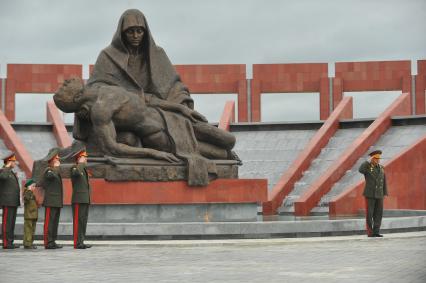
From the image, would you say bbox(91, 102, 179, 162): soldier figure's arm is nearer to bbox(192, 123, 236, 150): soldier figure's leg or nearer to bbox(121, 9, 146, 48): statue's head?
bbox(192, 123, 236, 150): soldier figure's leg

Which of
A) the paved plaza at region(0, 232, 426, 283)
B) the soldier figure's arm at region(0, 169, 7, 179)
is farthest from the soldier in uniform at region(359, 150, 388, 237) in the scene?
the soldier figure's arm at region(0, 169, 7, 179)

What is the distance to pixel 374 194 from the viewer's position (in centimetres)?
1242

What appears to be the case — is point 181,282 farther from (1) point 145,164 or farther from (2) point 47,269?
(1) point 145,164

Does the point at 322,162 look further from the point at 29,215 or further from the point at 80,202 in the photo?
the point at 29,215

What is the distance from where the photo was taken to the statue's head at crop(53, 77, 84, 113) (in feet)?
41.6

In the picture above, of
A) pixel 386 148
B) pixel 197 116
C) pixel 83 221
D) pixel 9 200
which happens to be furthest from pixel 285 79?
pixel 83 221

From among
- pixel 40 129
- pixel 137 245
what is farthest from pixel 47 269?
pixel 40 129

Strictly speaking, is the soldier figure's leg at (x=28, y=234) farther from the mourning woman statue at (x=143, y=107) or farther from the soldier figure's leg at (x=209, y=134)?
the soldier figure's leg at (x=209, y=134)

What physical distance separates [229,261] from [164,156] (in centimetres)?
445

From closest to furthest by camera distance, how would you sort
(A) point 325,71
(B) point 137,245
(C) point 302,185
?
(B) point 137,245 < (C) point 302,185 < (A) point 325,71

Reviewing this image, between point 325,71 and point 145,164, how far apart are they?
16881 millimetres

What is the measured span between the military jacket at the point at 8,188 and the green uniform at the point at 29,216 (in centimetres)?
32

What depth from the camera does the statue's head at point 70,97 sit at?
41.6 feet

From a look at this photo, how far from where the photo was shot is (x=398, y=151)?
21.5 meters
